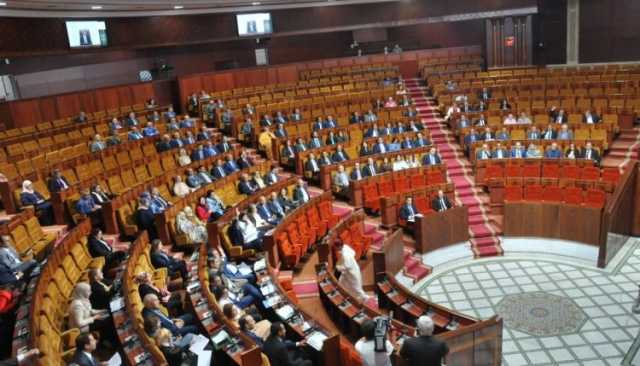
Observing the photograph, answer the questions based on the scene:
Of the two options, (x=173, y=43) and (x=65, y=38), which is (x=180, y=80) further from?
(x=65, y=38)

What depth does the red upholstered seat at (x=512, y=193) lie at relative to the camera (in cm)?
808

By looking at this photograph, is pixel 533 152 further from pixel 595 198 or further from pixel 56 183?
pixel 56 183

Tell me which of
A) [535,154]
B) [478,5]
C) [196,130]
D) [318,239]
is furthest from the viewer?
[478,5]

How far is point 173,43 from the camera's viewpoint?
13070 mm

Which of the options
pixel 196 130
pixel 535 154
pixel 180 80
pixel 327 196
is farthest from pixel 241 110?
pixel 535 154

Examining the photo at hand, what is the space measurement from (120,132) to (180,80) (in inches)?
135

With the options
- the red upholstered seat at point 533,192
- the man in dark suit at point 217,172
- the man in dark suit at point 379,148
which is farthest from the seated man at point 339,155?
the red upholstered seat at point 533,192

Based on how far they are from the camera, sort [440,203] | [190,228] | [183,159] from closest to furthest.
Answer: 1. [190,228]
2. [440,203]
3. [183,159]

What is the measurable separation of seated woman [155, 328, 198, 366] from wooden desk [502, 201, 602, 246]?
17.8 ft

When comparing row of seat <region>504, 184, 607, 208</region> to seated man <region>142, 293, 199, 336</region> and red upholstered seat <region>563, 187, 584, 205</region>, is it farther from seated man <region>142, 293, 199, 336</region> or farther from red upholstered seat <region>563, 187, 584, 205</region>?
seated man <region>142, 293, 199, 336</region>

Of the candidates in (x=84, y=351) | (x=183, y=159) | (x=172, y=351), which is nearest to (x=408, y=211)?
(x=183, y=159)

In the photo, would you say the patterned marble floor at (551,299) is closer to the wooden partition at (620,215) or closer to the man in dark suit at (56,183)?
the wooden partition at (620,215)

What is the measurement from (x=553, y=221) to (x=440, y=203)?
1.54 metres

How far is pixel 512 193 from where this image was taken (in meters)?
8.12
